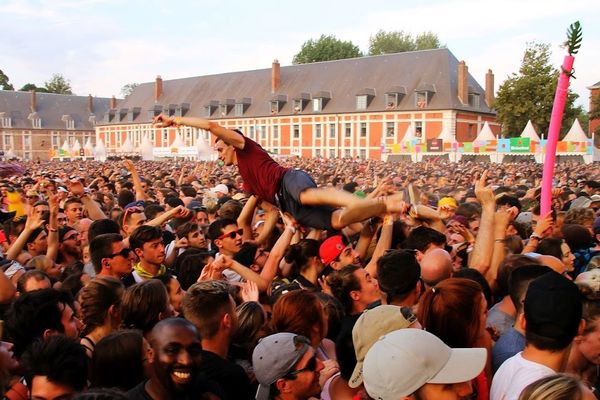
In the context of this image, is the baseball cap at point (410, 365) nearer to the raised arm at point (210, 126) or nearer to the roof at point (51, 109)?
the raised arm at point (210, 126)

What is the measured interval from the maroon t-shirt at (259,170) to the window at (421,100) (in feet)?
176

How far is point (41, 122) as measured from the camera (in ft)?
291

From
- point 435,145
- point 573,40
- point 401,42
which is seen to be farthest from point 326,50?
point 573,40

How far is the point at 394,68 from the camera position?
62.8 metres

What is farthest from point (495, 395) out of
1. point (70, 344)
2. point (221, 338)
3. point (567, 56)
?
point (567, 56)

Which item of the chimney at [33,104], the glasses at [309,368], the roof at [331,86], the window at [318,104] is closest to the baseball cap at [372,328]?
the glasses at [309,368]

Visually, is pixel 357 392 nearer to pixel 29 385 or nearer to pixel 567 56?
pixel 29 385

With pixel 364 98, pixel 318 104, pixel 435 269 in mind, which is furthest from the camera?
pixel 318 104

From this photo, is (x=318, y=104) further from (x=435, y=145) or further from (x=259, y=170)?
(x=259, y=170)

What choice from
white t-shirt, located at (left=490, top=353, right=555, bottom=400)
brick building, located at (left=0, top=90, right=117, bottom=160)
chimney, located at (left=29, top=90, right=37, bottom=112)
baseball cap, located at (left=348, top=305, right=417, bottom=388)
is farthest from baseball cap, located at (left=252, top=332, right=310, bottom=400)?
chimney, located at (left=29, top=90, right=37, bottom=112)

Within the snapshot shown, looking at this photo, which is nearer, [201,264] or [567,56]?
[201,264]

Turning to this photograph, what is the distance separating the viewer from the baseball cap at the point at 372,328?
10.4 feet

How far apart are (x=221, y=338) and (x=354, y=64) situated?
6533cm

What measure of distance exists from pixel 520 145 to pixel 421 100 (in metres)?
25.6
